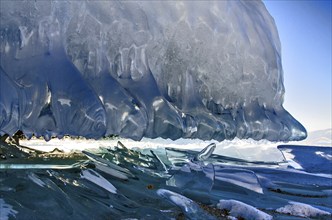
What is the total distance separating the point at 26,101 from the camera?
1.78 meters

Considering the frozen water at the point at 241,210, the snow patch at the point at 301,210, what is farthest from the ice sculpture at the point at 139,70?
the snow patch at the point at 301,210

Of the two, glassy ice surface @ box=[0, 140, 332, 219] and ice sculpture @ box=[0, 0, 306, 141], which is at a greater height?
ice sculpture @ box=[0, 0, 306, 141]

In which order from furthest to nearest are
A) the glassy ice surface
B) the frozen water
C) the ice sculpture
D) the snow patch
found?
the snow patch
the frozen water
the glassy ice surface
the ice sculpture

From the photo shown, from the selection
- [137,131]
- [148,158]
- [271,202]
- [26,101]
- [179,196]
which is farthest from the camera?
[148,158]

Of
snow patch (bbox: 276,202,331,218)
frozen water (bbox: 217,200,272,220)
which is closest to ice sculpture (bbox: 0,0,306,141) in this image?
frozen water (bbox: 217,200,272,220)

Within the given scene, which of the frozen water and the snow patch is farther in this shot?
the snow patch

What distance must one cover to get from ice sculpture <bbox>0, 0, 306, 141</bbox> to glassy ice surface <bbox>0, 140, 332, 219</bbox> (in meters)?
0.55

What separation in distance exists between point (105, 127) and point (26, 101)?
0.36 meters

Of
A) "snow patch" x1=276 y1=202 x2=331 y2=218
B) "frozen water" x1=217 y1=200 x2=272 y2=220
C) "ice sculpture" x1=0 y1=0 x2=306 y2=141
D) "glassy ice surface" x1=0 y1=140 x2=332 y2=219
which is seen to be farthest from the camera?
"snow patch" x1=276 y1=202 x2=331 y2=218

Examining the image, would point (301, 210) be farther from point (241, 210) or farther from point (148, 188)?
point (148, 188)

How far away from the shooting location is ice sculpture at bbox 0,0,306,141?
1827mm

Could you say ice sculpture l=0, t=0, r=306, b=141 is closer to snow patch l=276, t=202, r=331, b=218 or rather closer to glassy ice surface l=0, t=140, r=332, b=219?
glassy ice surface l=0, t=140, r=332, b=219

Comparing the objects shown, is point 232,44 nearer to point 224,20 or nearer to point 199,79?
point 224,20

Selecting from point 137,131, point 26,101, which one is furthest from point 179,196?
point 26,101
